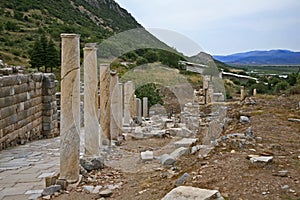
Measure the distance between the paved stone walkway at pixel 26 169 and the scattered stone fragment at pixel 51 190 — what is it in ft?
0.43

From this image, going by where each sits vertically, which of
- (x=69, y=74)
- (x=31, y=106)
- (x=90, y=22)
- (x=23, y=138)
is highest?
(x=90, y=22)

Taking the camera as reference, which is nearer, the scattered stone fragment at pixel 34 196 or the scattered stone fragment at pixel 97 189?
the scattered stone fragment at pixel 34 196

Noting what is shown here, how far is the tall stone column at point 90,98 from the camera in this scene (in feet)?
28.0

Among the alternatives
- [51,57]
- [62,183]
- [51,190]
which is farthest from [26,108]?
[51,57]

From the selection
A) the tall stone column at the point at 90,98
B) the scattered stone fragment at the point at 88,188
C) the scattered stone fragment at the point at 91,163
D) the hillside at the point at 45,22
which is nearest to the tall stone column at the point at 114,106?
the tall stone column at the point at 90,98

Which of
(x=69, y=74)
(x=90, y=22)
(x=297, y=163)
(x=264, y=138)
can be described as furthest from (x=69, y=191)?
(x=90, y=22)

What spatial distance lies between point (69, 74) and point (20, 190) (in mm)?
2133

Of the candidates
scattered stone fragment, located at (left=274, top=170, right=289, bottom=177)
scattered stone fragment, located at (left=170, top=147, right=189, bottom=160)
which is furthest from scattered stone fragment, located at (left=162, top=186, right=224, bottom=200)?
scattered stone fragment, located at (left=170, top=147, right=189, bottom=160)

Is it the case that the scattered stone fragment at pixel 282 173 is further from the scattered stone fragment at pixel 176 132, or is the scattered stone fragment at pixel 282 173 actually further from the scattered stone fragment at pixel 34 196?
the scattered stone fragment at pixel 176 132

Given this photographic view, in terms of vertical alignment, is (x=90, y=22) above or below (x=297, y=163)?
above

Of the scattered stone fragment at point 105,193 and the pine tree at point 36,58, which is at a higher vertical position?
the pine tree at point 36,58

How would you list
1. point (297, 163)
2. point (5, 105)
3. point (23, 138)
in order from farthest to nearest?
point (23, 138) → point (5, 105) → point (297, 163)

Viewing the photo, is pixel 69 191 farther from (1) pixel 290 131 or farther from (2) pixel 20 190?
(1) pixel 290 131

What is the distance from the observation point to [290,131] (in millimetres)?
9641
